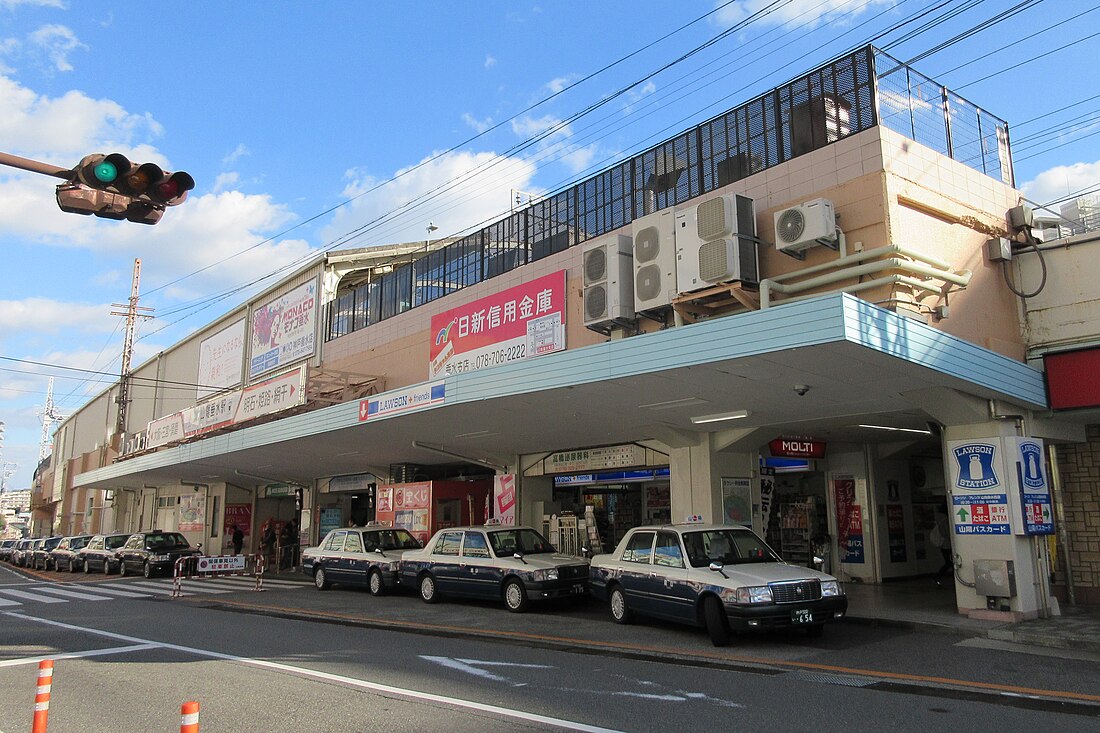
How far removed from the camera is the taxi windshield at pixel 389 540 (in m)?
19.3

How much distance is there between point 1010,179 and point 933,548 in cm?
910

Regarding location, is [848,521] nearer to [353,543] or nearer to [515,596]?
[515,596]

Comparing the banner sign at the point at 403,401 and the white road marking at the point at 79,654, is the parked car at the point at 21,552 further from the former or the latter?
the white road marking at the point at 79,654

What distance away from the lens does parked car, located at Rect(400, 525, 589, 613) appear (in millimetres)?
14508

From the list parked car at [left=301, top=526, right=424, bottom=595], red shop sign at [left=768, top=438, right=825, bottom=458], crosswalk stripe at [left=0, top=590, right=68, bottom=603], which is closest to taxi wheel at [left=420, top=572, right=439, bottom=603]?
parked car at [left=301, top=526, right=424, bottom=595]

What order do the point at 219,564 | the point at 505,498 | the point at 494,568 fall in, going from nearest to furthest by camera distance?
the point at 494,568 → the point at 505,498 → the point at 219,564

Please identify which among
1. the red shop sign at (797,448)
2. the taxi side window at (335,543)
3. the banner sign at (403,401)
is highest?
the banner sign at (403,401)

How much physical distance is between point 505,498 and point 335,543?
4.53 metres

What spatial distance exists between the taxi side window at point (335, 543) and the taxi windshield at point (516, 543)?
19.4 feet

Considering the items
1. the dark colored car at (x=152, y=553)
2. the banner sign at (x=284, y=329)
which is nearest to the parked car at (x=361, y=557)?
the dark colored car at (x=152, y=553)

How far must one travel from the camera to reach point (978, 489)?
41.5ft

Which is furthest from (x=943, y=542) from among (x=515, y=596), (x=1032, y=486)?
(x=515, y=596)

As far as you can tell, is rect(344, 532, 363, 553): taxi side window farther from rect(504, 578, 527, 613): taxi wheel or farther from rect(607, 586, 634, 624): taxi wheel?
rect(607, 586, 634, 624): taxi wheel

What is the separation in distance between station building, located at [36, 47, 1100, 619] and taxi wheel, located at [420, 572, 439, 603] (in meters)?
3.23
